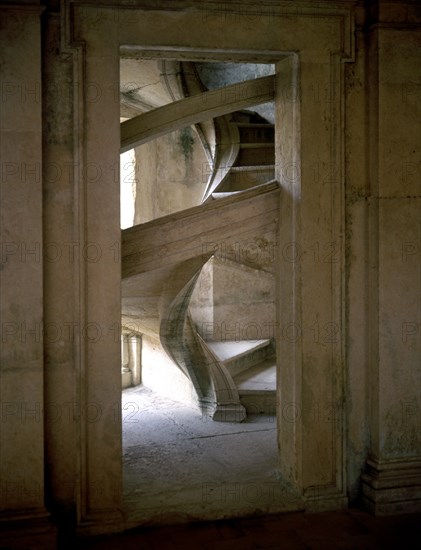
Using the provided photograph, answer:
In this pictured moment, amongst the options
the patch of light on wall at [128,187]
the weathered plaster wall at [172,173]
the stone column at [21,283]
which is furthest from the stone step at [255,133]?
the stone column at [21,283]

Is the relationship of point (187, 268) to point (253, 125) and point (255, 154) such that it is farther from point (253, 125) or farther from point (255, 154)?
point (253, 125)

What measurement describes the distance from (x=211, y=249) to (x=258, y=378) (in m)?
2.79

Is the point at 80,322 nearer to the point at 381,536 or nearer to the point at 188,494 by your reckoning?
the point at 188,494

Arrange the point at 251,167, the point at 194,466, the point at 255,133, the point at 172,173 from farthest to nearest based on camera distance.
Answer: the point at 172,173 → the point at 255,133 → the point at 251,167 → the point at 194,466

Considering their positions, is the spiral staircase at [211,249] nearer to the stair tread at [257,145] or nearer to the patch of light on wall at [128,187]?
the stair tread at [257,145]

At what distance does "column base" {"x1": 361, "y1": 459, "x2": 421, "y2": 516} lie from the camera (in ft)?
12.9

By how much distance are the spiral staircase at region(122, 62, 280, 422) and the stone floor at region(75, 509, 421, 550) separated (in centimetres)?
160

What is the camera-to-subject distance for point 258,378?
6.53 m

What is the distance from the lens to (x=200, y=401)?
242 inches

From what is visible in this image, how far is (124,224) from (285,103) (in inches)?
161

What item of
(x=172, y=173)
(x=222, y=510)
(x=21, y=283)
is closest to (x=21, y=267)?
(x=21, y=283)

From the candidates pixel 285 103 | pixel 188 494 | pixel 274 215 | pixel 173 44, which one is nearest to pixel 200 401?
pixel 188 494

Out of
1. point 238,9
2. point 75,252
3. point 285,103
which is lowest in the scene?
point 75,252

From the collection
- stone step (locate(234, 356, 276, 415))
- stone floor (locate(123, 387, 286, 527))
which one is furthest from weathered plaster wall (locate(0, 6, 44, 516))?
stone step (locate(234, 356, 276, 415))
